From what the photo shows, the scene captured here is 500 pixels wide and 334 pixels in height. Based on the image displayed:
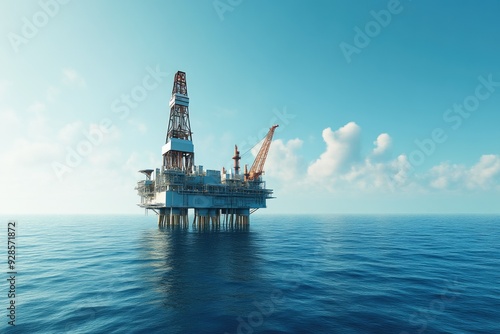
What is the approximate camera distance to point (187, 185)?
2803 inches

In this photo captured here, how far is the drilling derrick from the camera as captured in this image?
2972 inches

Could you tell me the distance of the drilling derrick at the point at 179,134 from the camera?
7550cm

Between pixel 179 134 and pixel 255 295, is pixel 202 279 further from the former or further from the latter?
pixel 179 134

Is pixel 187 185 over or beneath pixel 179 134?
beneath

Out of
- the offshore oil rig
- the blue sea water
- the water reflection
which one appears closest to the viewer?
the blue sea water

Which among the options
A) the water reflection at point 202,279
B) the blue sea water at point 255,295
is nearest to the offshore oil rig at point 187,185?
the water reflection at point 202,279

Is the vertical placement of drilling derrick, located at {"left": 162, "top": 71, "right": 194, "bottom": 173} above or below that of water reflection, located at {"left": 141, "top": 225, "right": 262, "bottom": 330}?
above

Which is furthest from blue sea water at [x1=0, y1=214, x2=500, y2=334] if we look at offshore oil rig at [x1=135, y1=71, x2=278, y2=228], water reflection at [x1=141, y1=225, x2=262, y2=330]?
offshore oil rig at [x1=135, y1=71, x2=278, y2=228]

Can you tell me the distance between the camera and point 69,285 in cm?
2617

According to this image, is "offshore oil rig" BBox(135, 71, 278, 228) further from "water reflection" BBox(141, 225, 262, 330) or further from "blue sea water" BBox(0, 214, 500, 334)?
"blue sea water" BBox(0, 214, 500, 334)

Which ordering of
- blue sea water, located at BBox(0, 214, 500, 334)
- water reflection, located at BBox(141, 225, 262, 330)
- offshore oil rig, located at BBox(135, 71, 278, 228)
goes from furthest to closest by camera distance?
1. offshore oil rig, located at BBox(135, 71, 278, 228)
2. water reflection, located at BBox(141, 225, 262, 330)
3. blue sea water, located at BBox(0, 214, 500, 334)

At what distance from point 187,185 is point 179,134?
719 inches

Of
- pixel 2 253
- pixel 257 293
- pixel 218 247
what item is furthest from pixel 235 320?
pixel 2 253

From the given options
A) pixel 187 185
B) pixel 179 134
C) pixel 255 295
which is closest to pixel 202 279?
pixel 255 295
